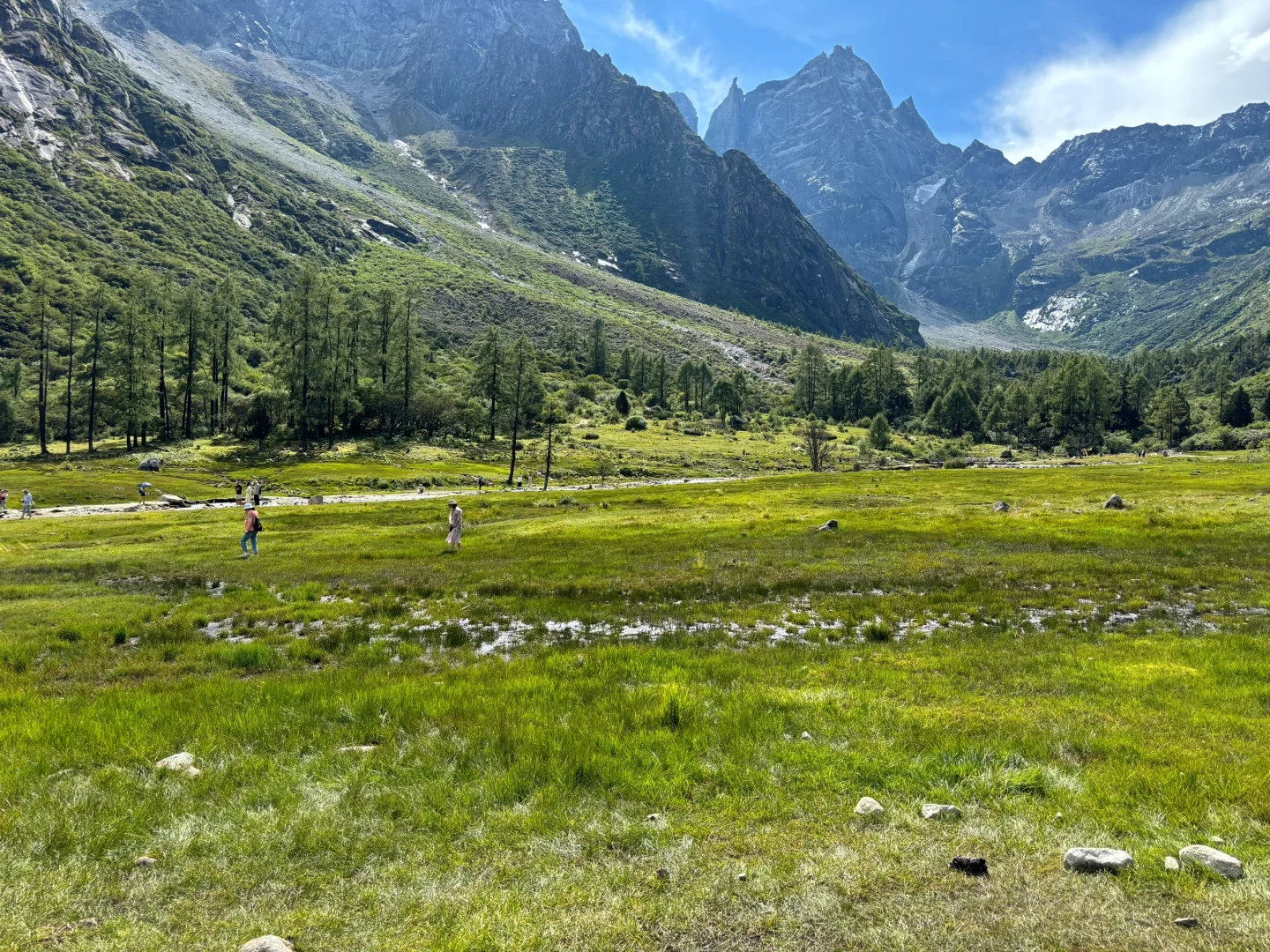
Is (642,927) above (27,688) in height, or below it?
above

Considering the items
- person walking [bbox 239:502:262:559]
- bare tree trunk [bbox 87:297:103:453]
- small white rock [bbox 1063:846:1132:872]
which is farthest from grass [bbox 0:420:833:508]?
small white rock [bbox 1063:846:1132:872]

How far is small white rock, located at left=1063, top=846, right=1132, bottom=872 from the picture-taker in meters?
6.39

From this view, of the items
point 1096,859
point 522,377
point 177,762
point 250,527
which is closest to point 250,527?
point 250,527

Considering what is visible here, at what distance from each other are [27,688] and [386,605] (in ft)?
32.7

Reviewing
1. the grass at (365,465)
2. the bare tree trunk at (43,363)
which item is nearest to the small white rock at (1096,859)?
the grass at (365,465)

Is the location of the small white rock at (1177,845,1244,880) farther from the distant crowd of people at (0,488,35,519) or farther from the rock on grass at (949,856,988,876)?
the distant crowd of people at (0,488,35,519)

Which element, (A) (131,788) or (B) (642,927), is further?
(A) (131,788)

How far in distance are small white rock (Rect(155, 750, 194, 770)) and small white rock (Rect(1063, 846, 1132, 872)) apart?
11490 millimetres

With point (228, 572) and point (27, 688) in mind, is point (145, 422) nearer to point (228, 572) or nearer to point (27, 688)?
point (228, 572)

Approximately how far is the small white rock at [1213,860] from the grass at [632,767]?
0.71 ft

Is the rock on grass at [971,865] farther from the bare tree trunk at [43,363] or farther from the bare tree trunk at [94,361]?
the bare tree trunk at [94,361]

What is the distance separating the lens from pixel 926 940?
5562 mm

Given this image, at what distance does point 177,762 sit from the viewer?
29.5 feet

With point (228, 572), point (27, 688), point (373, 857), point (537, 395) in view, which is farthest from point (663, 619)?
point (537, 395)
